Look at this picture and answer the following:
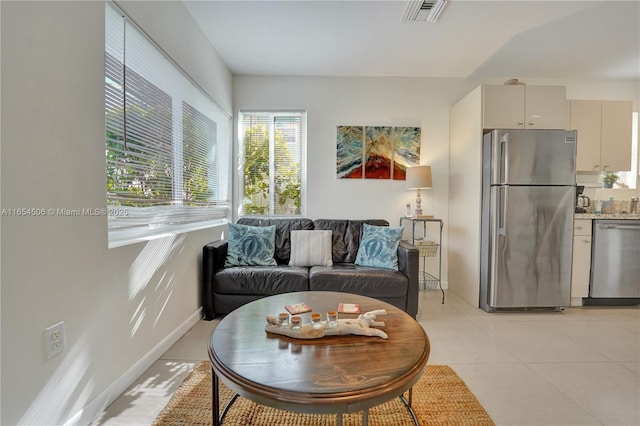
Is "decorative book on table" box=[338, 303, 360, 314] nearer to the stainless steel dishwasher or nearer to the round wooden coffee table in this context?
the round wooden coffee table

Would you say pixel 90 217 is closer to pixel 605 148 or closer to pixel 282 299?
pixel 282 299

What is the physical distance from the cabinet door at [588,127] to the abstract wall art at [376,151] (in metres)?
1.69

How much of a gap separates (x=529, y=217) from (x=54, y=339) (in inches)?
142

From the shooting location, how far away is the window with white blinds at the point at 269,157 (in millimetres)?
3721

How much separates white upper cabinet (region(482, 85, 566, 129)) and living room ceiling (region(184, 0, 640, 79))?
420 millimetres

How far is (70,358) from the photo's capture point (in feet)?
4.29

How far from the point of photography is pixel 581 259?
312 centimetres

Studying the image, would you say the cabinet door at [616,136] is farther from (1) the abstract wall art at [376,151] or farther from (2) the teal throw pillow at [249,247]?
(2) the teal throw pillow at [249,247]

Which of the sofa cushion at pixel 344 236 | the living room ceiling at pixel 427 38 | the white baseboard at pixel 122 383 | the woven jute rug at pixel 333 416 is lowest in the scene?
the woven jute rug at pixel 333 416

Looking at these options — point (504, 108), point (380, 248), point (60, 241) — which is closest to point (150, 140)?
point (60, 241)

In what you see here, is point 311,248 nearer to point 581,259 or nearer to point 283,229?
point 283,229

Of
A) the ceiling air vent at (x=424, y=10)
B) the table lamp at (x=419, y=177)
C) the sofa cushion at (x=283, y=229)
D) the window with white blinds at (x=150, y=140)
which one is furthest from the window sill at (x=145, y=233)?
the ceiling air vent at (x=424, y=10)

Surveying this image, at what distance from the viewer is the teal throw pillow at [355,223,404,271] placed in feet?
9.44

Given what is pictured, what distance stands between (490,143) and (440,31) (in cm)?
116
